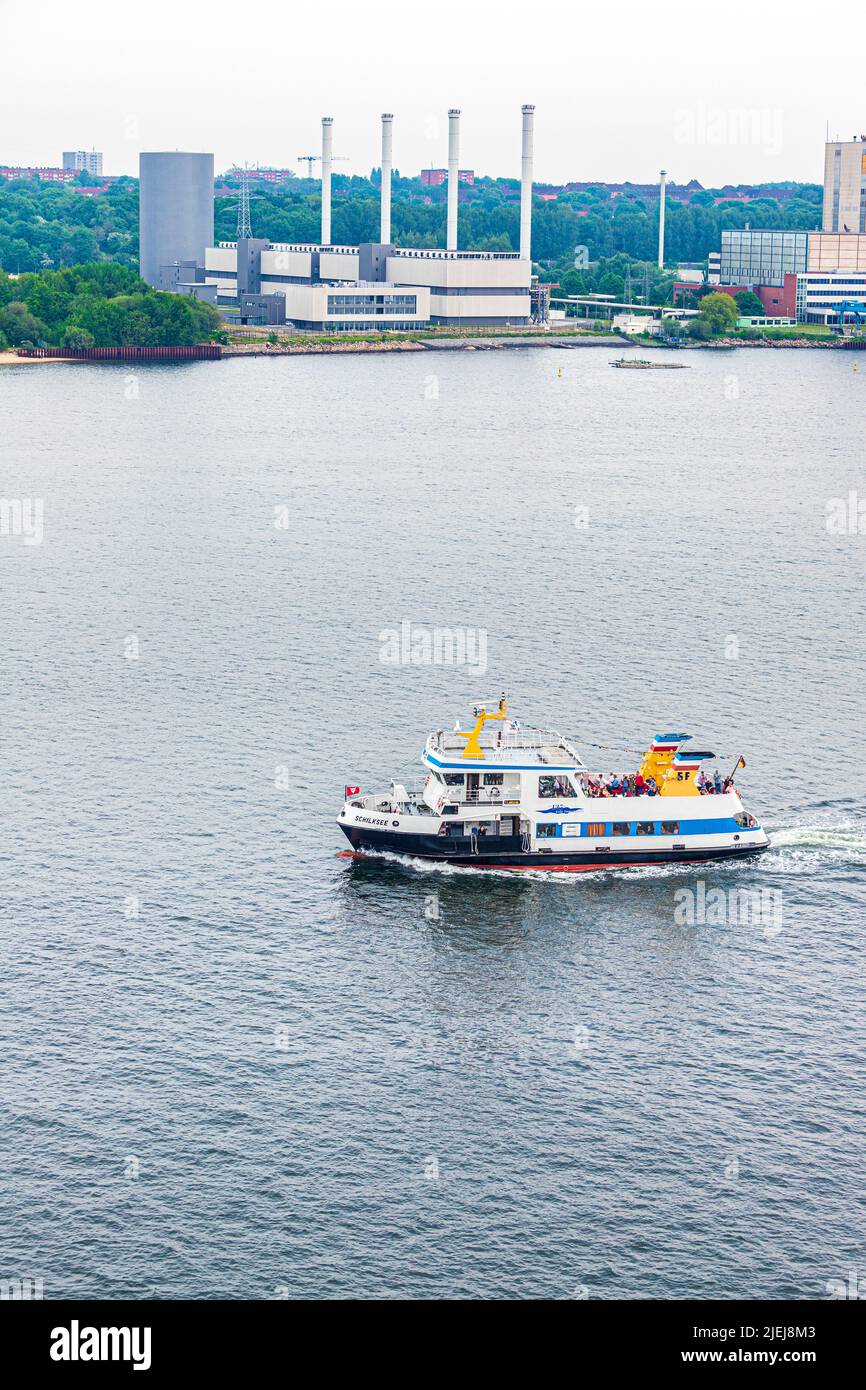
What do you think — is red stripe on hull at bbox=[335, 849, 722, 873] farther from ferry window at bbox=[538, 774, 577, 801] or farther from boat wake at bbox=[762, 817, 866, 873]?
boat wake at bbox=[762, 817, 866, 873]

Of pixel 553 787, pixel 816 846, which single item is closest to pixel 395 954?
pixel 553 787

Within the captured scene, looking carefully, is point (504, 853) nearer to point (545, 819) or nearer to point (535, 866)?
point (535, 866)

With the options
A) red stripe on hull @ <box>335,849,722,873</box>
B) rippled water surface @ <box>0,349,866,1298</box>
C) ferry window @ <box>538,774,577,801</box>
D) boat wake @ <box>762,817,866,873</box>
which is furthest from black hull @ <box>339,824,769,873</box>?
ferry window @ <box>538,774,577,801</box>

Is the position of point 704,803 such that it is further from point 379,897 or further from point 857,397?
point 857,397

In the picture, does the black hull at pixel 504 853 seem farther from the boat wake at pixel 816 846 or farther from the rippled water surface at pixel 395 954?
the boat wake at pixel 816 846

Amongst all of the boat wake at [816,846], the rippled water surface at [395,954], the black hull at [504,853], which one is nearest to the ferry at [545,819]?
the black hull at [504,853]
